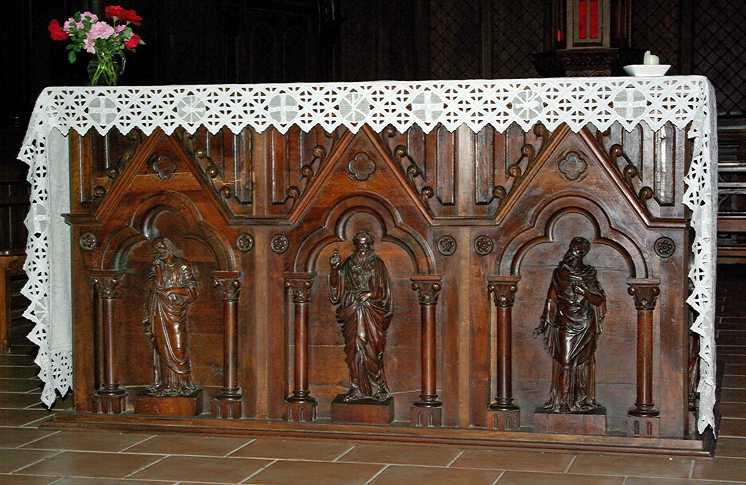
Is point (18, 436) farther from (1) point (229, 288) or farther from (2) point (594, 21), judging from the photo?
(2) point (594, 21)

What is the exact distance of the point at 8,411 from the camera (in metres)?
4.62

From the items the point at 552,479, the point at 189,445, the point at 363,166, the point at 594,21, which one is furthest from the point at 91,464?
the point at 594,21

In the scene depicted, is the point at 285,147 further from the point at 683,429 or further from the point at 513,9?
the point at 513,9

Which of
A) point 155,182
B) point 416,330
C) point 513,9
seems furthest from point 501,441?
point 513,9

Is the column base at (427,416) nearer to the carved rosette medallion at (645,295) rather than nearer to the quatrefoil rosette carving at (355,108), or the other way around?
the carved rosette medallion at (645,295)

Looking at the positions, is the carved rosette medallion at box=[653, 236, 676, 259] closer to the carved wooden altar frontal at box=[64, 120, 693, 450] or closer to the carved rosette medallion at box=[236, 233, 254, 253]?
the carved wooden altar frontal at box=[64, 120, 693, 450]

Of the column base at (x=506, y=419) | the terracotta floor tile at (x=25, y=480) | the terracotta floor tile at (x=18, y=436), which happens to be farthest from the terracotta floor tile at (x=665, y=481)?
the terracotta floor tile at (x=18, y=436)

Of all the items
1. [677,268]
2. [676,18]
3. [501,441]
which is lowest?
[501,441]

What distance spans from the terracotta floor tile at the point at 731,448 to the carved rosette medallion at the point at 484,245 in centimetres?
108

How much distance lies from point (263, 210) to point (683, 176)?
5.09 ft

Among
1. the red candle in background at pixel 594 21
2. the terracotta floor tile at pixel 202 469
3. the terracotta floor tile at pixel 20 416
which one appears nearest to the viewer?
the terracotta floor tile at pixel 202 469

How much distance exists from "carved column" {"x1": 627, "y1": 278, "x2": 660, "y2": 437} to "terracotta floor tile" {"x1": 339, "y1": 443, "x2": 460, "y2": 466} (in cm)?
65

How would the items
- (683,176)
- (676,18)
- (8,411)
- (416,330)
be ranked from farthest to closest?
(676,18), (8,411), (416,330), (683,176)

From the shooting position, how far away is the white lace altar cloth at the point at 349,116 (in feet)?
12.3
